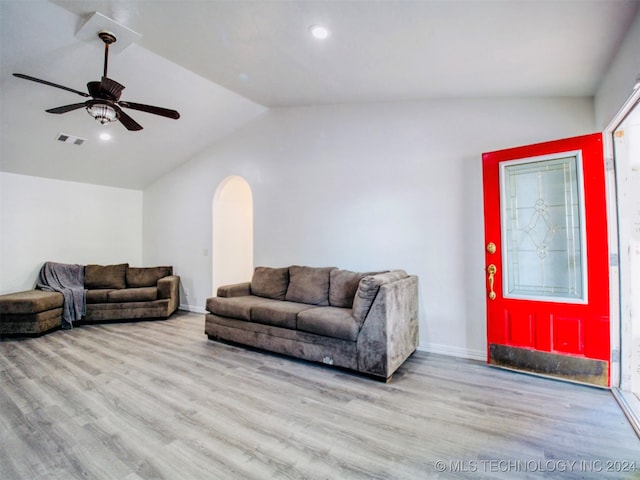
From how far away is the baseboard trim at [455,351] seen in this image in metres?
3.10

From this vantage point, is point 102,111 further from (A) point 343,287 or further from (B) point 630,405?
(B) point 630,405

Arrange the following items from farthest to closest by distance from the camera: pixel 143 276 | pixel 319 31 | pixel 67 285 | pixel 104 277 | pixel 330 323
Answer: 1. pixel 143 276
2. pixel 104 277
3. pixel 67 285
4. pixel 330 323
5. pixel 319 31

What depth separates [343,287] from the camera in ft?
11.5

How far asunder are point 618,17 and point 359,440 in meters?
2.97

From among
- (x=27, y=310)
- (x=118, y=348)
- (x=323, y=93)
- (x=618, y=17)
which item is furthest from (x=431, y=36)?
(x=27, y=310)

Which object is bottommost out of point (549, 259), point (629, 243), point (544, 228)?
point (549, 259)

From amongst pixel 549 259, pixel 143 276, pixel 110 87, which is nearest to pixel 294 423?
pixel 549 259

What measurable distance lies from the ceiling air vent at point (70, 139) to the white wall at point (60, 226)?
1.26m

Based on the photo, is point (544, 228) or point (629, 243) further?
point (544, 228)

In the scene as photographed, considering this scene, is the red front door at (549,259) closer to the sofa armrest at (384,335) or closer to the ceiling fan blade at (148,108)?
the sofa armrest at (384,335)

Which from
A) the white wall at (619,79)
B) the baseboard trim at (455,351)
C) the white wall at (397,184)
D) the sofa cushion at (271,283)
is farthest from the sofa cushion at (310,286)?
the white wall at (619,79)

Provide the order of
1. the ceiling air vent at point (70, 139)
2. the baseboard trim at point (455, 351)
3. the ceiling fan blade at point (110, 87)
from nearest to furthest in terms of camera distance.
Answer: the ceiling fan blade at point (110, 87) → the baseboard trim at point (455, 351) → the ceiling air vent at point (70, 139)

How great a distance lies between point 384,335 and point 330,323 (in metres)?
0.53

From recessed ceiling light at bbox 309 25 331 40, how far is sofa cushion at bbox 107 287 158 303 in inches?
176
